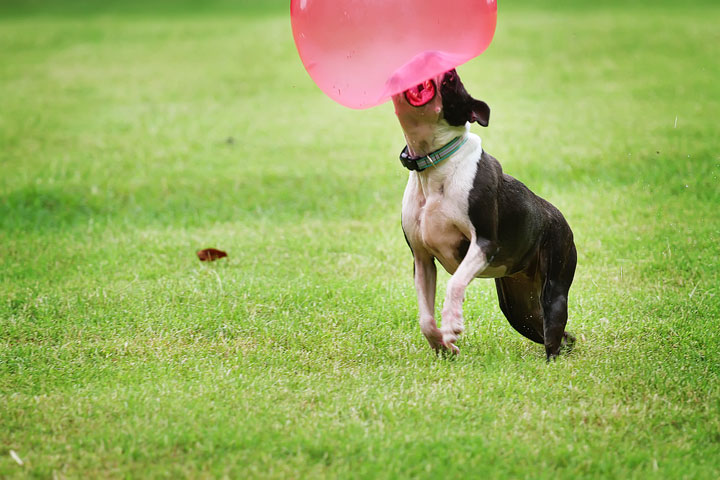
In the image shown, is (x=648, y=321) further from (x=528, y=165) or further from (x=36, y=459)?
(x=528, y=165)

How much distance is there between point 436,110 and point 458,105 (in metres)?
0.11

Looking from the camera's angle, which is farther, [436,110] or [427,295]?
[427,295]

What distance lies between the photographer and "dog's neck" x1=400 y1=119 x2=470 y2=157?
439cm

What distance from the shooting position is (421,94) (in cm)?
433

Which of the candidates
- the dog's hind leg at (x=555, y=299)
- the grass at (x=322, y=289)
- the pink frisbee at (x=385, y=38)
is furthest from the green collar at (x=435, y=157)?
the grass at (x=322, y=289)

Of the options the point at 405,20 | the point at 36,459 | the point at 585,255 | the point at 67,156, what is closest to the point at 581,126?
the point at 585,255

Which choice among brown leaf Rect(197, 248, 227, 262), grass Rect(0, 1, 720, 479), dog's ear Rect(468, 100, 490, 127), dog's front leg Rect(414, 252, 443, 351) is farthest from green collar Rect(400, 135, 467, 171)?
brown leaf Rect(197, 248, 227, 262)

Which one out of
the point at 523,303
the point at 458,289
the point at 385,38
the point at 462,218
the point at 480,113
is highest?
the point at 385,38

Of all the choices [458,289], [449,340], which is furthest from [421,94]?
[449,340]

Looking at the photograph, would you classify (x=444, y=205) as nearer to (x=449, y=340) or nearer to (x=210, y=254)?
(x=449, y=340)

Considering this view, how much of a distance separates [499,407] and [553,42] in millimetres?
13254

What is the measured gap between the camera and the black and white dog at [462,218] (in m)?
4.34

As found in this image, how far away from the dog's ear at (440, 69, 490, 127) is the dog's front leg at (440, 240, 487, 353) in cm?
60

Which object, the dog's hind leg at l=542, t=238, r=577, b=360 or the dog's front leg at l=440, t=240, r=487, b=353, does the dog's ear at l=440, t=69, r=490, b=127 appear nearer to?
the dog's front leg at l=440, t=240, r=487, b=353
